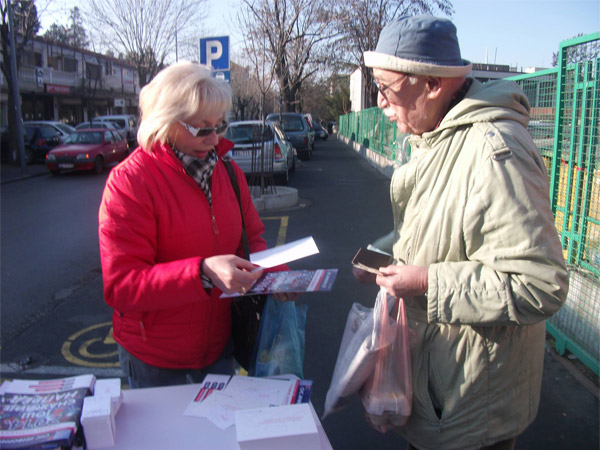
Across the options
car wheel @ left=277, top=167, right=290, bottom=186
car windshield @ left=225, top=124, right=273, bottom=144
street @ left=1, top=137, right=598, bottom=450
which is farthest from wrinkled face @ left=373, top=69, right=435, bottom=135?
car wheel @ left=277, top=167, right=290, bottom=186

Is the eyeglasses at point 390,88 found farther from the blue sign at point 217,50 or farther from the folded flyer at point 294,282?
the blue sign at point 217,50

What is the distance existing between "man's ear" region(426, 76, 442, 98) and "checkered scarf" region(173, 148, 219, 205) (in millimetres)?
913

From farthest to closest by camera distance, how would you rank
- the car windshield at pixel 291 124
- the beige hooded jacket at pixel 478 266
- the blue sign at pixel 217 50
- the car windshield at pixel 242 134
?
1. the car windshield at pixel 291 124
2. the car windshield at pixel 242 134
3. the blue sign at pixel 217 50
4. the beige hooded jacket at pixel 478 266

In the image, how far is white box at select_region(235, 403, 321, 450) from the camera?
1389 mm

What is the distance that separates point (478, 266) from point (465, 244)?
78 millimetres

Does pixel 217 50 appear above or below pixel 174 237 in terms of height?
above

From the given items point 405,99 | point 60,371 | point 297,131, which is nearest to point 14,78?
point 297,131

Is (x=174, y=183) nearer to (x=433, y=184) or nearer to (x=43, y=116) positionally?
(x=433, y=184)

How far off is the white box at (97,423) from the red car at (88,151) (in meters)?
16.4

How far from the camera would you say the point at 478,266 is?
4.63 ft

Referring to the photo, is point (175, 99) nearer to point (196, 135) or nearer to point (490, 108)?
point (196, 135)

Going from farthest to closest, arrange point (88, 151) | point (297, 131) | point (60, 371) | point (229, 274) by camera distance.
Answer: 1. point (297, 131)
2. point (88, 151)
3. point (60, 371)
4. point (229, 274)

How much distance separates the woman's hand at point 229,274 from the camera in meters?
1.68

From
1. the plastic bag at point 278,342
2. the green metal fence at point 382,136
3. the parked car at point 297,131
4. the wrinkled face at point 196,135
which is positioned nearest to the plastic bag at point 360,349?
the plastic bag at point 278,342
